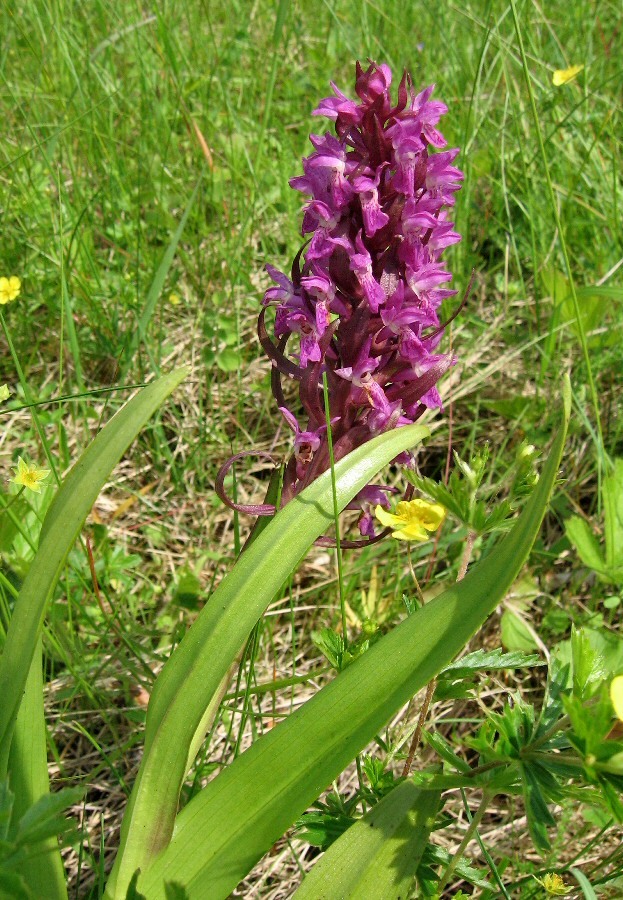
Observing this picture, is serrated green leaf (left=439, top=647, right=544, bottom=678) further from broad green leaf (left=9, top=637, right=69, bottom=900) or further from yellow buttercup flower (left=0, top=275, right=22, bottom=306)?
yellow buttercup flower (left=0, top=275, right=22, bottom=306)

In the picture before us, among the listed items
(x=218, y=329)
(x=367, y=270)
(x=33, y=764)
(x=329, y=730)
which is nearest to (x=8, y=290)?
(x=218, y=329)

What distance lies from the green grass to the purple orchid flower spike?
0.34 metres

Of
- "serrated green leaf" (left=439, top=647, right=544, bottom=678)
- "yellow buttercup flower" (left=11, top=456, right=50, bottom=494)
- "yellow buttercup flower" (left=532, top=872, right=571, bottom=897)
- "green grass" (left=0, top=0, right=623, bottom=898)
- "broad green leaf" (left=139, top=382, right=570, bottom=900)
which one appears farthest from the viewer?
"green grass" (left=0, top=0, right=623, bottom=898)

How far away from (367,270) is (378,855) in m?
0.96

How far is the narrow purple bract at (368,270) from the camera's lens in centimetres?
138

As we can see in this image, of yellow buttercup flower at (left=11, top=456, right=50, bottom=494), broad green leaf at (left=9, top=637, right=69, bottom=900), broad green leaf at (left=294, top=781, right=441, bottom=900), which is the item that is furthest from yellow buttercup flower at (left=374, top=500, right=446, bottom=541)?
yellow buttercup flower at (left=11, top=456, right=50, bottom=494)

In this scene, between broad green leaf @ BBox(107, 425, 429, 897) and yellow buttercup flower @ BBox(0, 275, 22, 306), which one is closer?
broad green leaf @ BBox(107, 425, 429, 897)

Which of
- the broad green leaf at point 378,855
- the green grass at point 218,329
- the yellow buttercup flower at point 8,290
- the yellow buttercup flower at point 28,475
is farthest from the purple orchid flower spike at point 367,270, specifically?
the yellow buttercup flower at point 8,290

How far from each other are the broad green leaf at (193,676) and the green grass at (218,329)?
26cm

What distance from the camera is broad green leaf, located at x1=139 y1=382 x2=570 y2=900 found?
39.0 inches

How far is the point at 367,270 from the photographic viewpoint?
54.6 inches

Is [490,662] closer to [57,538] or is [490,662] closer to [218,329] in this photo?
[57,538]

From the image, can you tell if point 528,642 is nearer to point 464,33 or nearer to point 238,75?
point 238,75

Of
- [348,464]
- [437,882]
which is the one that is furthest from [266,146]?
[437,882]
